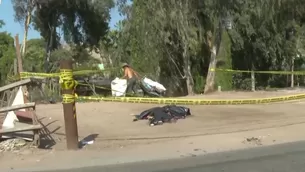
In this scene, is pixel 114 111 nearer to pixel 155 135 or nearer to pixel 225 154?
pixel 155 135

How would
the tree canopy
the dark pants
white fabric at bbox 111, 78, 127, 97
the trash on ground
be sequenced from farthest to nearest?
the tree canopy → white fabric at bbox 111, 78, 127, 97 → the dark pants → the trash on ground

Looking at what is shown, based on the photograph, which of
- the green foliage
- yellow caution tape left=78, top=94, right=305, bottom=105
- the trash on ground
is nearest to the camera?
the trash on ground

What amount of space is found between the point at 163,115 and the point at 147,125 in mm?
631

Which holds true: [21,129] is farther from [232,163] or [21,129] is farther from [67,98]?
[232,163]

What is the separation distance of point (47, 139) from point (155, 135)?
2.51 m

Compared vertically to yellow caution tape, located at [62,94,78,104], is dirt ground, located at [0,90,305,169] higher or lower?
lower

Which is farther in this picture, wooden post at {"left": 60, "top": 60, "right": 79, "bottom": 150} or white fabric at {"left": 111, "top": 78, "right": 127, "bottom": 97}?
white fabric at {"left": 111, "top": 78, "right": 127, "bottom": 97}

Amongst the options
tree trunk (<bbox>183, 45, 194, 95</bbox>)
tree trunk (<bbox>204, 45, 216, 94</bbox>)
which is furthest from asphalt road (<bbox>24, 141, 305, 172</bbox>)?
tree trunk (<bbox>183, 45, 194, 95</bbox>)

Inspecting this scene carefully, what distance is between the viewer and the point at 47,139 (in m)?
11.8

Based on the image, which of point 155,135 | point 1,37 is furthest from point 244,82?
point 1,37

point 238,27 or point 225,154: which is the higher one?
point 238,27

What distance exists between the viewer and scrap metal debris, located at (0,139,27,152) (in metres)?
10.8

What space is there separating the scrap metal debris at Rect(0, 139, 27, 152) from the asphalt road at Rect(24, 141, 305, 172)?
221 centimetres

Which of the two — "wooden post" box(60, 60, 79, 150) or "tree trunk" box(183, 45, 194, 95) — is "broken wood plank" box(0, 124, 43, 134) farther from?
"tree trunk" box(183, 45, 194, 95)
